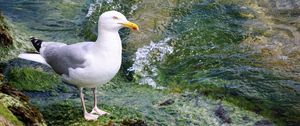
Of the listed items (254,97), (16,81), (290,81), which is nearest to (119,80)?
(16,81)

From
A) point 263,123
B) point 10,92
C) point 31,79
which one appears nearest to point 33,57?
point 10,92

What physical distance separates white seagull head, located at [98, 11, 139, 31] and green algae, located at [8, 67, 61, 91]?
159 cm

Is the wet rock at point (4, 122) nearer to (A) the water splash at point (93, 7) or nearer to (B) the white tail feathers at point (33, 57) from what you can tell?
(B) the white tail feathers at point (33, 57)

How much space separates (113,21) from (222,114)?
1.72 metres

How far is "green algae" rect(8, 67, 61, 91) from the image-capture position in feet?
21.4

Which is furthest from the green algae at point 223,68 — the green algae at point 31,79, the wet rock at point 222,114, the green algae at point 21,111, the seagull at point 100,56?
the green algae at point 21,111

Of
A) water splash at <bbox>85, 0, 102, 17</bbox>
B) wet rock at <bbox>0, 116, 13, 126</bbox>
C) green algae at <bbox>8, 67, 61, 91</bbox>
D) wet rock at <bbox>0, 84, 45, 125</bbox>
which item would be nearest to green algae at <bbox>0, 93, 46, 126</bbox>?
wet rock at <bbox>0, 84, 45, 125</bbox>

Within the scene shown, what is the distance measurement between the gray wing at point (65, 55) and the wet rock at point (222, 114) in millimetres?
1690

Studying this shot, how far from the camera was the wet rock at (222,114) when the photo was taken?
5984mm

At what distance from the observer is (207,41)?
8.17 m

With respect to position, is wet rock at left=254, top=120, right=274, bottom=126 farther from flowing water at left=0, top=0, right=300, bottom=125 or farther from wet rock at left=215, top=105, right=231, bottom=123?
wet rock at left=215, top=105, right=231, bottom=123

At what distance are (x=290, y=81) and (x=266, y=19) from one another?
2.49 m

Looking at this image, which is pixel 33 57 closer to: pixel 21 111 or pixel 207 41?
pixel 21 111

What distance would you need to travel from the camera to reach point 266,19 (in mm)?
9242
